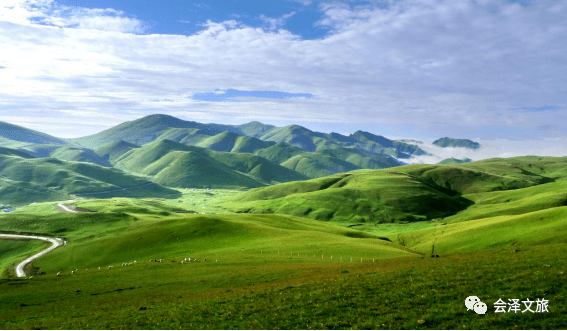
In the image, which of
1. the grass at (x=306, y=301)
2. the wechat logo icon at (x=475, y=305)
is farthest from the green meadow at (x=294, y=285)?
the wechat logo icon at (x=475, y=305)

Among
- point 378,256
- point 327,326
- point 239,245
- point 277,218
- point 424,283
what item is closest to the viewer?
point 327,326

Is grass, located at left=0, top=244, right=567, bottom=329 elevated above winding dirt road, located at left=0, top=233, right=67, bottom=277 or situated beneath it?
elevated above

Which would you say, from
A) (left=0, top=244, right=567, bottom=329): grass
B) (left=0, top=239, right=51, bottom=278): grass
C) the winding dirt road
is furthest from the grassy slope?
(left=0, top=239, right=51, bottom=278): grass

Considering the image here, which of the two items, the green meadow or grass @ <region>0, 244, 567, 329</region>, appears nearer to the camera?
grass @ <region>0, 244, 567, 329</region>

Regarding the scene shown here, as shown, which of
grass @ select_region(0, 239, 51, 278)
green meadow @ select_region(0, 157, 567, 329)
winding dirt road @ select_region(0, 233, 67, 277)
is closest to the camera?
green meadow @ select_region(0, 157, 567, 329)

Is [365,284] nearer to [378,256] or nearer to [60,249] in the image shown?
[378,256]

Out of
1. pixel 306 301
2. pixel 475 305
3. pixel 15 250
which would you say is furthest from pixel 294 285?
pixel 15 250

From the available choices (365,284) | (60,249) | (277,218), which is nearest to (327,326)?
(365,284)

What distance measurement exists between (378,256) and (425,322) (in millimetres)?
59339

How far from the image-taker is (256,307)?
111 ft

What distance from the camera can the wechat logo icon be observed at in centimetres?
2609

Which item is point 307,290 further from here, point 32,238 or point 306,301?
point 32,238

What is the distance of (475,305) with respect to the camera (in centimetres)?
2689

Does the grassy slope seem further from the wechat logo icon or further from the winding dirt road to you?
the winding dirt road
